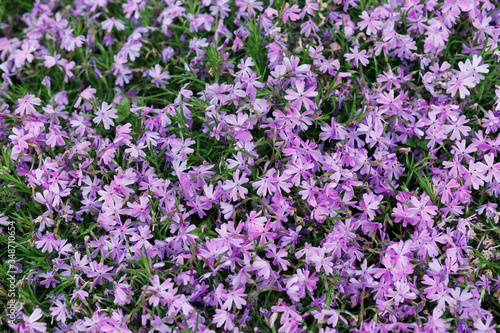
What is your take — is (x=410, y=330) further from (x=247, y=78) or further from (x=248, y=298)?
(x=247, y=78)

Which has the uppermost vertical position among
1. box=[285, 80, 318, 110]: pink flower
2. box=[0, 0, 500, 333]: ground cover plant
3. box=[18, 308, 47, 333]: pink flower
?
box=[285, 80, 318, 110]: pink flower

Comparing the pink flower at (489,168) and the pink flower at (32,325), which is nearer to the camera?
the pink flower at (32,325)

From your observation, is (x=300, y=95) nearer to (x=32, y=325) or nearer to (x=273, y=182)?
(x=273, y=182)

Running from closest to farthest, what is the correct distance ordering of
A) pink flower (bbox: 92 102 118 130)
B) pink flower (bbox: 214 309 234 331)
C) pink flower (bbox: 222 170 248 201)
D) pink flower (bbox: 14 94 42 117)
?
pink flower (bbox: 214 309 234 331) < pink flower (bbox: 222 170 248 201) < pink flower (bbox: 92 102 118 130) < pink flower (bbox: 14 94 42 117)

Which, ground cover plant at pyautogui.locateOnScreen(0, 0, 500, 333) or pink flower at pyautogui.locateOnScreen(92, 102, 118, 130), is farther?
pink flower at pyautogui.locateOnScreen(92, 102, 118, 130)

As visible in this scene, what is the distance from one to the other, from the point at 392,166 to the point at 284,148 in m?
0.66

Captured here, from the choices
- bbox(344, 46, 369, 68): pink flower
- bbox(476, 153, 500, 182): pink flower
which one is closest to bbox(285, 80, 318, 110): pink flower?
bbox(344, 46, 369, 68): pink flower

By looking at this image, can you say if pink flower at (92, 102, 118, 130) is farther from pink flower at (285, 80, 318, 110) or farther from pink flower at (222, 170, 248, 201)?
pink flower at (285, 80, 318, 110)

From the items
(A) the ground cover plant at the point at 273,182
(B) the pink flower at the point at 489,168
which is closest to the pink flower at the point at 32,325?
(A) the ground cover plant at the point at 273,182

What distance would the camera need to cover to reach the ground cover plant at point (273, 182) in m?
2.34

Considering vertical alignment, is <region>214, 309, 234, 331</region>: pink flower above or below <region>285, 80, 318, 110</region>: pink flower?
below

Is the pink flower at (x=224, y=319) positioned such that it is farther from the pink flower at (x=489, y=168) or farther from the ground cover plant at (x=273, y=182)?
the pink flower at (x=489, y=168)

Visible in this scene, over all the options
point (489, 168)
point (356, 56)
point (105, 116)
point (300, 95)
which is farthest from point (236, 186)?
point (489, 168)

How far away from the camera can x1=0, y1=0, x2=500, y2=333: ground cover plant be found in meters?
2.34
